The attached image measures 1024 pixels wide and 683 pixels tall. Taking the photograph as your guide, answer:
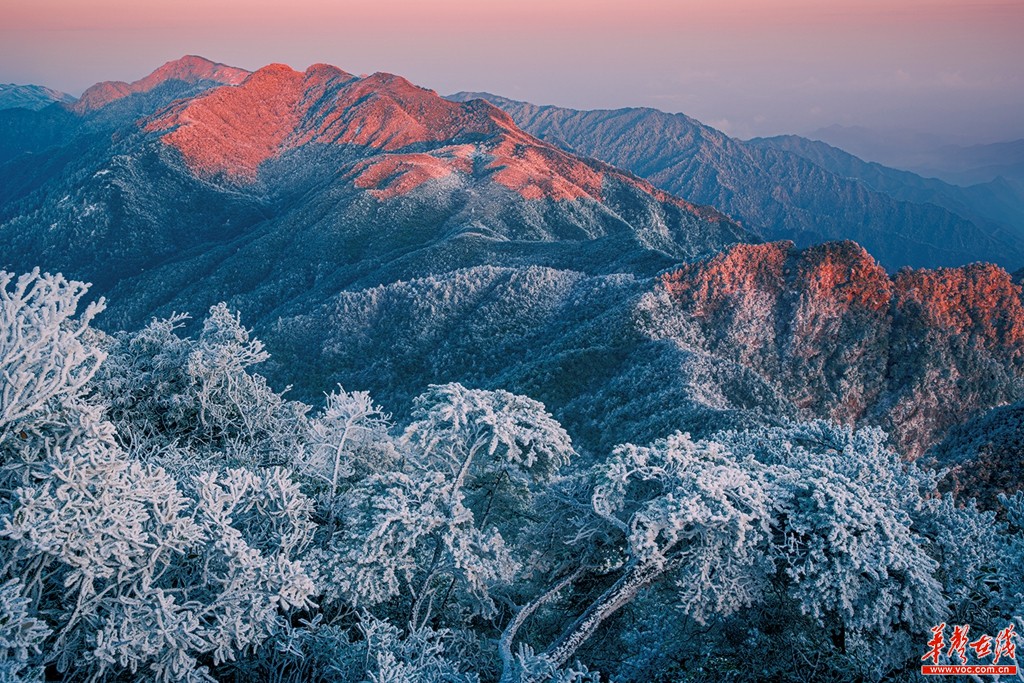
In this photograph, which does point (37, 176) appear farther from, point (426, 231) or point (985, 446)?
point (985, 446)

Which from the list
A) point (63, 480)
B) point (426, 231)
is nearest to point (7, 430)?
point (63, 480)

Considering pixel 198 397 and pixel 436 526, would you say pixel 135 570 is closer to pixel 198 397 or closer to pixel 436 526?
pixel 436 526

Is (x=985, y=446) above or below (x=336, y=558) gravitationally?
above

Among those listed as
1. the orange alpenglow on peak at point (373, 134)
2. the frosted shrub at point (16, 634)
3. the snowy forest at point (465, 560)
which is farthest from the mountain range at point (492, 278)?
the frosted shrub at point (16, 634)

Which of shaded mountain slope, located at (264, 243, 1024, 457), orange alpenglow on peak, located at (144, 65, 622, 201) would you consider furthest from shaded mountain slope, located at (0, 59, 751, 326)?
shaded mountain slope, located at (264, 243, 1024, 457)

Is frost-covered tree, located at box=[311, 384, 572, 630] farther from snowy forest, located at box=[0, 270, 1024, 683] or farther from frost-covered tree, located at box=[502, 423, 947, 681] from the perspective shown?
frost-covered tree, located at box=[502, 423, 947, 681]

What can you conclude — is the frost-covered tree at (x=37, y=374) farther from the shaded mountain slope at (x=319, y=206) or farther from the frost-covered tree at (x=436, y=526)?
the shaded mountain slope at (x=319, y=206)
